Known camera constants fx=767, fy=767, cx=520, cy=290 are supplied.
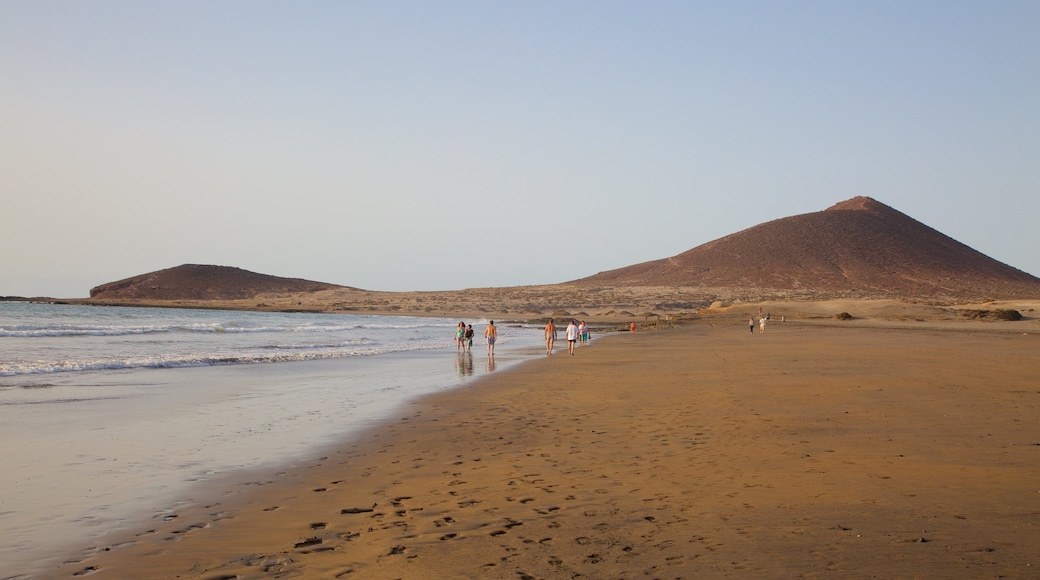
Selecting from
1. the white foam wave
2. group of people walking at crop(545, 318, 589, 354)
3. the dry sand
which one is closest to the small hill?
the white foam wave

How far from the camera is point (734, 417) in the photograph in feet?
37.5

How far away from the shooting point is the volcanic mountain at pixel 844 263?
105125mm

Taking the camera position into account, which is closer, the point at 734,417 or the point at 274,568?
the point at 274,568

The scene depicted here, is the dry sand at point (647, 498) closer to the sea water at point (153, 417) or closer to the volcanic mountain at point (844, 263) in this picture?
the sea water at point (153, 417)

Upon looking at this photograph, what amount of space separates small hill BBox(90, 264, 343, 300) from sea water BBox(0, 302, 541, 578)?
337ft

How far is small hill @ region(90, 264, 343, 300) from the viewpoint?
124438 millimetres

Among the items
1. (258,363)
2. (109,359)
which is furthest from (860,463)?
(109,359)

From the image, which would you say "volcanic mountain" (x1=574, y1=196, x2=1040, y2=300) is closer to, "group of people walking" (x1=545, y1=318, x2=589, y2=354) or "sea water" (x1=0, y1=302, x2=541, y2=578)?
"group of people walking" (x1=545, y1=318, x2=589, y2=354)

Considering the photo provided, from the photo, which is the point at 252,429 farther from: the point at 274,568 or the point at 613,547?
the point at 613,547

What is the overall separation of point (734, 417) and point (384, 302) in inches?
3997

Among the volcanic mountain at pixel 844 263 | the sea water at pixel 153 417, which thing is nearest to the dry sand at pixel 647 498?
the sea water at pixel 153 417

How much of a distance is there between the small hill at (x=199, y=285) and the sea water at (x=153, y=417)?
337ft

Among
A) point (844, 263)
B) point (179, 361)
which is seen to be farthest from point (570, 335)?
point (844, 263)

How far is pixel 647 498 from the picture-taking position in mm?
6723
